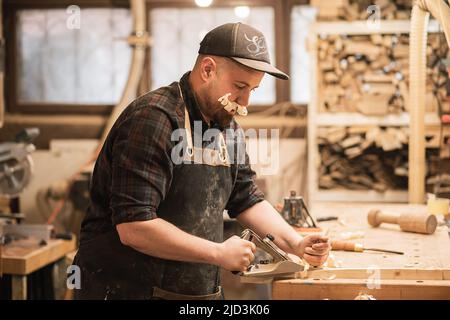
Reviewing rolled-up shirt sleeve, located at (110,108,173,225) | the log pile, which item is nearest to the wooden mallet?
rolled-up shirt sleeve, located at (110,108,173,225)

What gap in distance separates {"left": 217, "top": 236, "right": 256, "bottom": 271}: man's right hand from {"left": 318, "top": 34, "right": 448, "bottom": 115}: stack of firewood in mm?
2800

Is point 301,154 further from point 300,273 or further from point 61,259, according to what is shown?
point 300,273

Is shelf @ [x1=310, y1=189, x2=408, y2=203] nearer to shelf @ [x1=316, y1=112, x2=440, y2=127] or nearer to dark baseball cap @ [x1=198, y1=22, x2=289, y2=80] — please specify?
shelf @ [x1=316, y1=112, x2=440, y2=127]

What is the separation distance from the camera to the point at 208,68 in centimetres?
216

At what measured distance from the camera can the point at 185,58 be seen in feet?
17.6

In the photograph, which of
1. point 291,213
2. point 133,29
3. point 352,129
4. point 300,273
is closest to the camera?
point 300,273

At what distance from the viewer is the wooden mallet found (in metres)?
2.88

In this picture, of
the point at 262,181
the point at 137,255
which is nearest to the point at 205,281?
the point at 137,255

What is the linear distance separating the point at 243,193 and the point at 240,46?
0.66 metres

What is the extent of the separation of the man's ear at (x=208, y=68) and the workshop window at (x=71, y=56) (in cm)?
336

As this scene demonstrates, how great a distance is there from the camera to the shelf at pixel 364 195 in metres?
4.75

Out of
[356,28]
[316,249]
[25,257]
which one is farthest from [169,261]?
[356,28]

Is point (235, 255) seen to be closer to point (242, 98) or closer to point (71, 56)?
point (242, 98)
